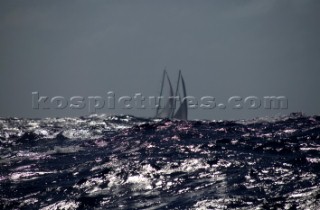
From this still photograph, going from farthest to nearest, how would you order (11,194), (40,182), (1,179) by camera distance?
(1,179) < (40,182) < (11,194)

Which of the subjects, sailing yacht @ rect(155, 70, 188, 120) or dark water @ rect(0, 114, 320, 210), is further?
sailing yacht @ rect(155, 70, 188, 120)

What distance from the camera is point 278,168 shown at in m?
16.1

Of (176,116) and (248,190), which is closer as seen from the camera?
(248,190)

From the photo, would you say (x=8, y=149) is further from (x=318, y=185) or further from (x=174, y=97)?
(x=174, y=97)

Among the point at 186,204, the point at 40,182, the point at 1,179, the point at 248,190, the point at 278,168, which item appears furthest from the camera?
the point at 1,179

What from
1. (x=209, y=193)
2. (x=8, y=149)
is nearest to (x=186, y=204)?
(x=209, y=193)

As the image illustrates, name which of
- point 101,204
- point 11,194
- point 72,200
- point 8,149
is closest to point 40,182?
point 11,194

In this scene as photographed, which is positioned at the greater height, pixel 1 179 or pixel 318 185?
pixel 318 185

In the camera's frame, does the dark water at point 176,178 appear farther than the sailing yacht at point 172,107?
No

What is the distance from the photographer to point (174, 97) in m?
111

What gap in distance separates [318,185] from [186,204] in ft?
15.6

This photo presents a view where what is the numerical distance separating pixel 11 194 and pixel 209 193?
8.23m

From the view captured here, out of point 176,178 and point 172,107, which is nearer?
point 176,178

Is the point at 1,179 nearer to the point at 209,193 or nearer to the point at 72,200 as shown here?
the point at 72,200
